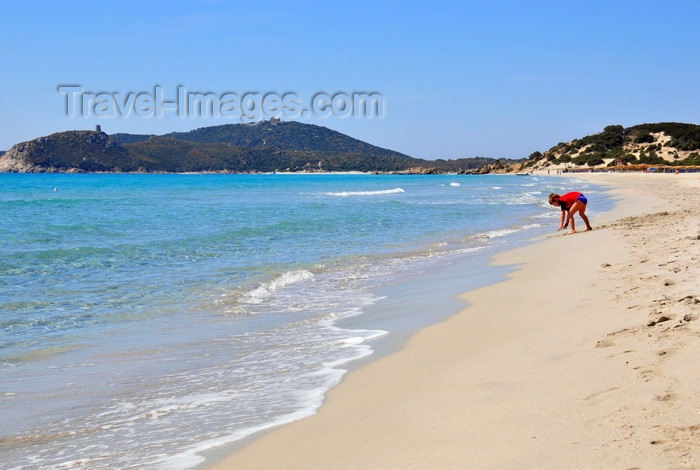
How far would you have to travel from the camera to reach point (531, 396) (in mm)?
3623

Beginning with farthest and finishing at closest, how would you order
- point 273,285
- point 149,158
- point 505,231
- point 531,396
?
point 149,158, point 505,231, point 273,285, point 531,396

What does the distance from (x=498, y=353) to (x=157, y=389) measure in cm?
275

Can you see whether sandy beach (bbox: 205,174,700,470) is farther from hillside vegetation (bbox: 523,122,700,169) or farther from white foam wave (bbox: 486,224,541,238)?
hillside vegetation (bbox: 523,122,700,169)

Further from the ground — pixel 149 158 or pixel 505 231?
pixel 149 158

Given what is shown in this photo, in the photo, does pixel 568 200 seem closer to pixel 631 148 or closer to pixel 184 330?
pixel 184 330

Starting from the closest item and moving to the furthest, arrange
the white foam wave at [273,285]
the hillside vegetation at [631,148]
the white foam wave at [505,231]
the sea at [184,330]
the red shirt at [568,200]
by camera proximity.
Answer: the sea at [184,330] → the white foam wave at [273,285] → the red shirt at [568,200] → the white foam wave at [505,231] → the hillside vegetation at [631,148]

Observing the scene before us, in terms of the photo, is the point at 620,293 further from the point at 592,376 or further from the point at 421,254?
the point at 421,254

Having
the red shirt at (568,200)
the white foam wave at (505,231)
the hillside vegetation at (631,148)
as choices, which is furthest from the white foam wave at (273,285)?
the hillside vegetation at (631,148)

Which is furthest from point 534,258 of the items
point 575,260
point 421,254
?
point 421,254

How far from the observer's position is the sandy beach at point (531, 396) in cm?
283

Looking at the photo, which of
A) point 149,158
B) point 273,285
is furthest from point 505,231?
point 149,158

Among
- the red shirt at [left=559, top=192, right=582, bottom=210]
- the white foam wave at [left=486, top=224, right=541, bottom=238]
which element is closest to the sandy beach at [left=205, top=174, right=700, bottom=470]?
the red shirt at [left=559, top=192, right=582, bottom=210]

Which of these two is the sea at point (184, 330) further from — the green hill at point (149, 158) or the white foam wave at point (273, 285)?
the green hill at point (149, 158)

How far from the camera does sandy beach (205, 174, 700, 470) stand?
111 inches
